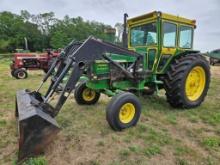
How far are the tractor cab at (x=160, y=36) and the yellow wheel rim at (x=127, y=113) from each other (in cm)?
152

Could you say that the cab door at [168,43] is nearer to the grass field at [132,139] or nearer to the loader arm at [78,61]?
the grass field at [132,139]

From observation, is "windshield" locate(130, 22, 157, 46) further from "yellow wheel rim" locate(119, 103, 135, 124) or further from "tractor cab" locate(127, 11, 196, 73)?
"yellow wheel rim" locate(119, 103, 135, 124)

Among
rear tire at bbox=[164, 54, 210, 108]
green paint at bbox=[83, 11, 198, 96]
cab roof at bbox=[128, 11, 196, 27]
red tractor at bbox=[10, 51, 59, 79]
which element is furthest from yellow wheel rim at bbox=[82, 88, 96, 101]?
red tractor at bbox=[10, 51, 59, 79]

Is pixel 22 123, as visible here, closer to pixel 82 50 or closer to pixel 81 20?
pixel 82 50

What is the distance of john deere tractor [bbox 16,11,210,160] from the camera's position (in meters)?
3.72

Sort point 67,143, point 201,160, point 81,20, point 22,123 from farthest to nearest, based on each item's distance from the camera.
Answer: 1. point 81,20
2. point 67,143
3. point 201,160
4. point 22,123

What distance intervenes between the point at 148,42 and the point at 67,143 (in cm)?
323

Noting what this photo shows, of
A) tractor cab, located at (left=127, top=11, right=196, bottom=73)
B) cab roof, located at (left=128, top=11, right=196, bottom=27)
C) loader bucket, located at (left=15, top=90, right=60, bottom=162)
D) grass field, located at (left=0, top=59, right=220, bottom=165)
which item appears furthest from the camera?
tractor cab, located at (left=127, top=11, right=196, bottom=73)

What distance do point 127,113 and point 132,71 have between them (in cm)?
122

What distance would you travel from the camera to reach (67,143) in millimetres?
3369

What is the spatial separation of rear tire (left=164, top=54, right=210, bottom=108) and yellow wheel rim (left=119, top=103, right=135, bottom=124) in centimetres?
141

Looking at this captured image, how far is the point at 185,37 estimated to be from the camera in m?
5.66

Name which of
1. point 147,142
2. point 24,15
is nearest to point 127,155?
point 147,142

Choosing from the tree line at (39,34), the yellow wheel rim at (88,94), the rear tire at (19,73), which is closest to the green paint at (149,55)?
the yellow wheel rim at (88,94)
